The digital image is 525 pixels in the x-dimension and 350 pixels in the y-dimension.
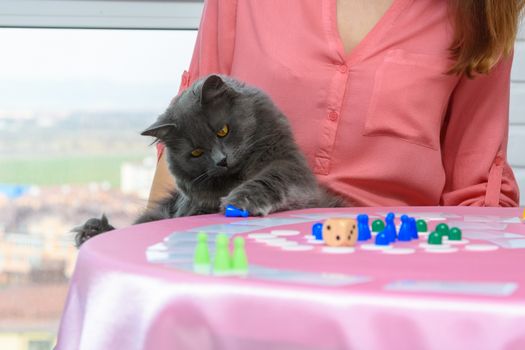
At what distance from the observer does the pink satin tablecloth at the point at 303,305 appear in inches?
22.2

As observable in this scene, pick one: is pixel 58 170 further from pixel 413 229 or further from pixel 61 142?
pixel 413 229

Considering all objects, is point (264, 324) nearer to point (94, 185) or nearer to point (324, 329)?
point (324, 329)

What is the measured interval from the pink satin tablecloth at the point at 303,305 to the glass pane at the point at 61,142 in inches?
58.2

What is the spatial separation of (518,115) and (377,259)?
1.61 m

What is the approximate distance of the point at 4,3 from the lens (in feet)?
7.00

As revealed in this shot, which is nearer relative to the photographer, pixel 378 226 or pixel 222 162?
pixel 378 226

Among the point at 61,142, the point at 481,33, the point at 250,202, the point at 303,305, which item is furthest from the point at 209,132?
the point at 61,142

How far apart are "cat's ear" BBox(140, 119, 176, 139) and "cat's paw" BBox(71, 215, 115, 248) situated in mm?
173

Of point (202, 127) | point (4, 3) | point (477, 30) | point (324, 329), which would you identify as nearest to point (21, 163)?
point (4, 3)

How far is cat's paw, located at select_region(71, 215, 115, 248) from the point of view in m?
1.28

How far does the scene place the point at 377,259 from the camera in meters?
0.74

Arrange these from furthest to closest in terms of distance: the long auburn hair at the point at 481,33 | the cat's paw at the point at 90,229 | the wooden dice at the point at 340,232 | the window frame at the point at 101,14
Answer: the window frame at the point at 101,14 < the long auburn hair at the point at 481,33 < the cat's paw at the point at 90,229 < the wooden dice at the point at 340,232

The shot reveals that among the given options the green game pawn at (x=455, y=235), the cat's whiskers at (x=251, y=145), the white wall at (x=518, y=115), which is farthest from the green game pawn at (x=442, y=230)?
the white wall at (x=518, y=115)

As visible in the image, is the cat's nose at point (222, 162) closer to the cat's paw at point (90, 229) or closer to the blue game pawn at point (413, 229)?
the cat's paw at point (90, 229)
